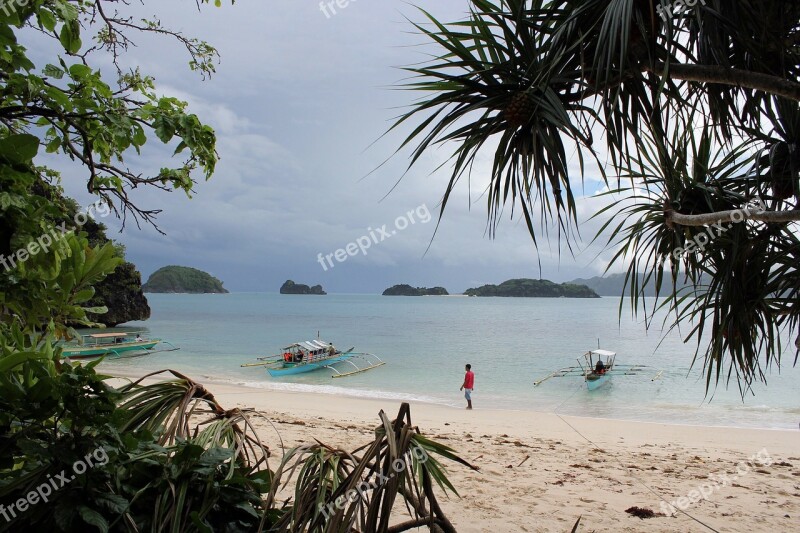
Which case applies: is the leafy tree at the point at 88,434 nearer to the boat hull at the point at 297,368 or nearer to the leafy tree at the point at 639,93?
the leafy tree at the point at 639,93

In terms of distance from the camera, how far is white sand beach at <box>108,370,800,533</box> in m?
3.68

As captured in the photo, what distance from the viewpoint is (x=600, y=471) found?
226 inches

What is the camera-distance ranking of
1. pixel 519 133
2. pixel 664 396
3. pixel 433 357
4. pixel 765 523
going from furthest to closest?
1. pixel 433 357
2. pixel 664 396
3. pixel 765 523
4. pixel 519 133

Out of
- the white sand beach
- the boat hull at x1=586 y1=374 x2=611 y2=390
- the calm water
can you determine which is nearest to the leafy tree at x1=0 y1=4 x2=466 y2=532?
the white sand beach

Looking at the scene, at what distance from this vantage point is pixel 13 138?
1.09 m

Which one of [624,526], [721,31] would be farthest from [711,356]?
[721,31]

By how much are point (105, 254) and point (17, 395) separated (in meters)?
0.48

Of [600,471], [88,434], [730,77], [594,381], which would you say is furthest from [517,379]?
[88,434]

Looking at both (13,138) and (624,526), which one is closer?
(13,138)

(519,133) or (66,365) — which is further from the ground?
(519,133)

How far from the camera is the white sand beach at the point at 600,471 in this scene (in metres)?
3.68

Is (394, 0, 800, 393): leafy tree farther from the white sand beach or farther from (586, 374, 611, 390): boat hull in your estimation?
(586, 374, 611, 390): boat hull

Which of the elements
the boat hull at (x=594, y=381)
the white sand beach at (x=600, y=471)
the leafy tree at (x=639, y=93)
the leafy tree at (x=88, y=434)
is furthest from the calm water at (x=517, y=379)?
the leafy tree at (x=88, y=434)

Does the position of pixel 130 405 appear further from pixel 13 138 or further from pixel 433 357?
pixel 433 357
